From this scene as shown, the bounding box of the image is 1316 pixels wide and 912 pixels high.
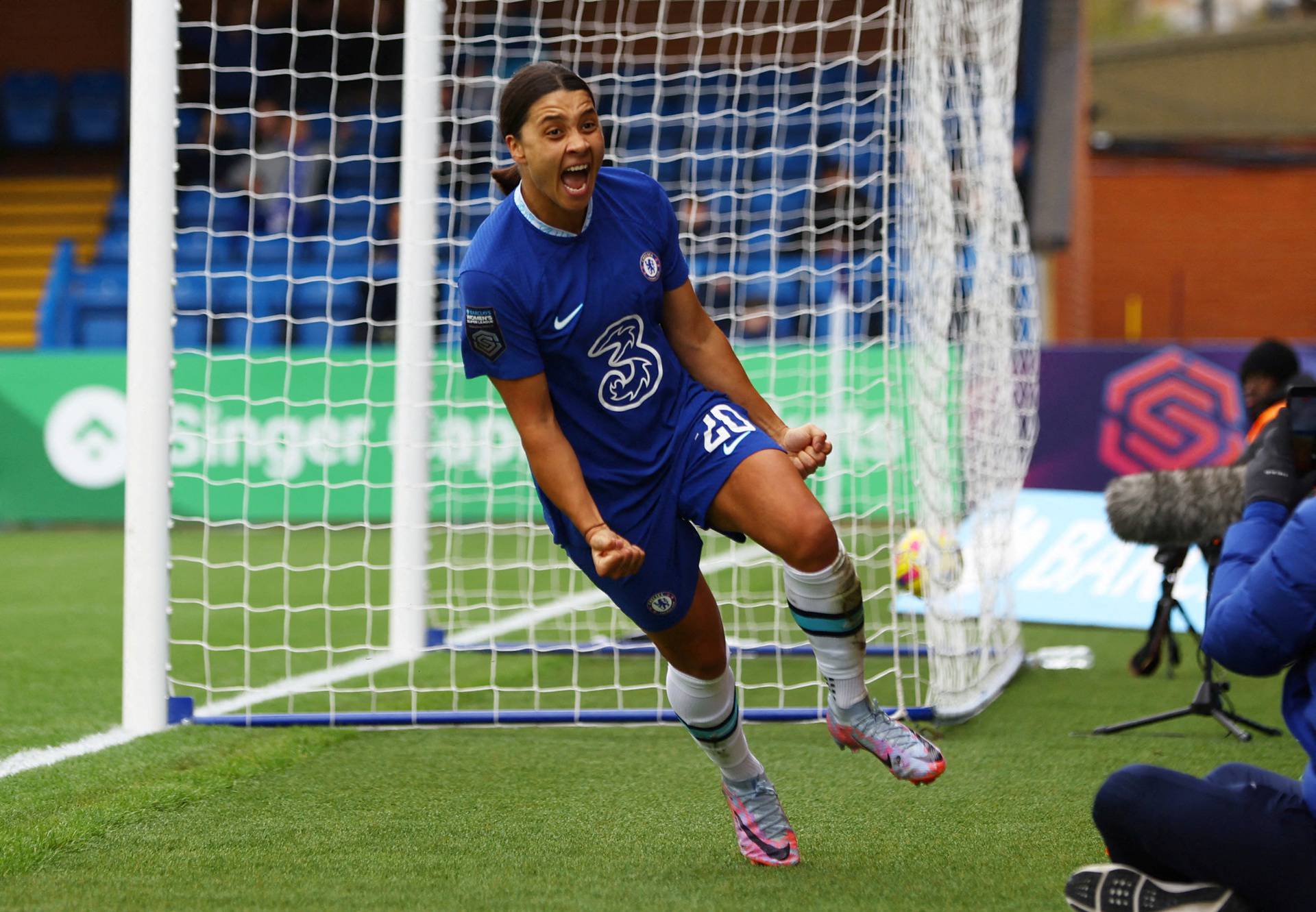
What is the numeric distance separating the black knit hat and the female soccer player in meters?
3.13

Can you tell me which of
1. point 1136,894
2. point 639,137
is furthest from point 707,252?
point 1136,894

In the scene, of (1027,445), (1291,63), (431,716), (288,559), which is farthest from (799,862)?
(1291,63)

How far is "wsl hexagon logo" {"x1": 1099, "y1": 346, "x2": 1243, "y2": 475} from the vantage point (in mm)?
11297

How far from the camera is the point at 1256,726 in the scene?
5348 mm

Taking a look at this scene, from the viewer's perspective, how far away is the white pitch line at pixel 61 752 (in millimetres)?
4824

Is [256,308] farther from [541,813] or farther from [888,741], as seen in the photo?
[888,741]

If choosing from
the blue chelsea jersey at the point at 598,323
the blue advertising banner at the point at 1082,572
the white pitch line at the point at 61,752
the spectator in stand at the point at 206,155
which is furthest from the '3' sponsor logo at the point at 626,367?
the spectator in stand at the point at 206,155

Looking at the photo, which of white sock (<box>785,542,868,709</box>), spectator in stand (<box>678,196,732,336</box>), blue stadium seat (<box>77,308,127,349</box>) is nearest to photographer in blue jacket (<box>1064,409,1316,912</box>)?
white sock (<box>785,542,868,709</box>)

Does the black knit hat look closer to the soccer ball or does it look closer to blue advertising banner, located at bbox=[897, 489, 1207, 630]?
the soccer ball

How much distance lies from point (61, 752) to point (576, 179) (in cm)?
287

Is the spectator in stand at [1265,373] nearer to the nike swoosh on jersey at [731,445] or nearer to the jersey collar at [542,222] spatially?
the nike swoosh on jersey at [731,445]

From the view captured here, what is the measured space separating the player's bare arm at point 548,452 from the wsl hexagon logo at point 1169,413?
8.63 metres

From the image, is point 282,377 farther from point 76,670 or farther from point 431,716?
point 431,716

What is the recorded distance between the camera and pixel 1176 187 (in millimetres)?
24359
